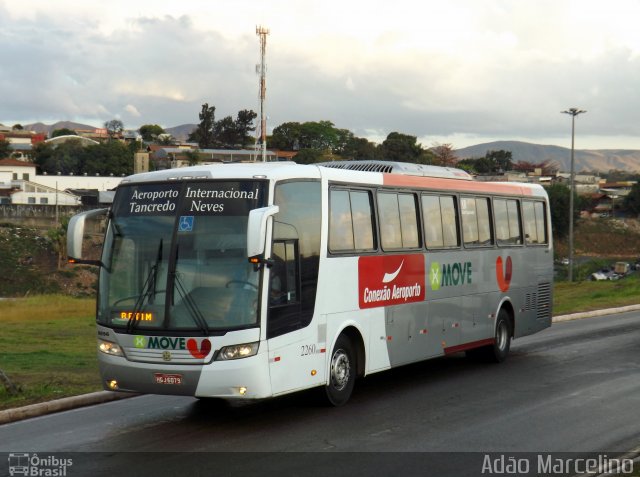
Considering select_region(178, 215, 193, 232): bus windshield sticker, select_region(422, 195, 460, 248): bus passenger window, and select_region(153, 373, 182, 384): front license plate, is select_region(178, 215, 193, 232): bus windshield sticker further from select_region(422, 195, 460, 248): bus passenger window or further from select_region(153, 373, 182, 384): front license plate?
select_region(422, 195, 460, 248): bus passenger window

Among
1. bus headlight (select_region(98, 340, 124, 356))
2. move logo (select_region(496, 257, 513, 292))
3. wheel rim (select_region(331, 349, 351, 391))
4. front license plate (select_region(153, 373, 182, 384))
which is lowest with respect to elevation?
wheel rim (select_region(331, 349, 351, 391))

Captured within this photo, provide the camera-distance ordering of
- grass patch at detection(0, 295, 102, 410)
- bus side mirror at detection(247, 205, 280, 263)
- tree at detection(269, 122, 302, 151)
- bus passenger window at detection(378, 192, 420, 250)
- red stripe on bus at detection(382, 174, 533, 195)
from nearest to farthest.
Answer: bus side mirror at detection(247, 205, 280, 263) < grass patch at detection(0, 295, 102, 410) < bus passenger window at detection(378, 192, 420, 250) < red stripe on bus at detection(382, 174, 533, 195) < tree at detection(269, 122, 302, 151)

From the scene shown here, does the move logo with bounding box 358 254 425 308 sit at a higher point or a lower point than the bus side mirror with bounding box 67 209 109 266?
lower

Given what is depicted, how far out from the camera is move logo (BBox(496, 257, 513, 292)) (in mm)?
17531

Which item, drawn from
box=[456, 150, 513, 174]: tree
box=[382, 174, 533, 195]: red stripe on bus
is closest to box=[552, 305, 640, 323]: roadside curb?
box=[382, 174, 533, 195]: red stripe on bus

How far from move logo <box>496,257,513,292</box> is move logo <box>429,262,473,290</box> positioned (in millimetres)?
1212

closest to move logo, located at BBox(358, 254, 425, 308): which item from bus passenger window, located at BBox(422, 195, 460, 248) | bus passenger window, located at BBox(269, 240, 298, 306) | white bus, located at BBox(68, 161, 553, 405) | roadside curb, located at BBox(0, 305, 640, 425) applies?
white bus, located at BBox(68, 161, 553, 405)

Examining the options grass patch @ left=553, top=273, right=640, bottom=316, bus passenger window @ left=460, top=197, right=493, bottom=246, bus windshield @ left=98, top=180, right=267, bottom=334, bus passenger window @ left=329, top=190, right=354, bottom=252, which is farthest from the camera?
grass patch @ left=553, top=273, right=640, bottom=316

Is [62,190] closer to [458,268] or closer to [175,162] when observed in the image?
[175,162]

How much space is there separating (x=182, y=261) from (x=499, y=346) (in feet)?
27.4

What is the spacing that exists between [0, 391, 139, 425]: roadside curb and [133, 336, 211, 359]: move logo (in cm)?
202

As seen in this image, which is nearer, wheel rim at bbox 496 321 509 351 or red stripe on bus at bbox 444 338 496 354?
red stripe on bus at bbox 444 338 496 354

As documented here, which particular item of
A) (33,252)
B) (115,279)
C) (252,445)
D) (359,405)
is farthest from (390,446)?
(33,252)

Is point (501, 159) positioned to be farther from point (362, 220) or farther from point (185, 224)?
point (185, 224)
